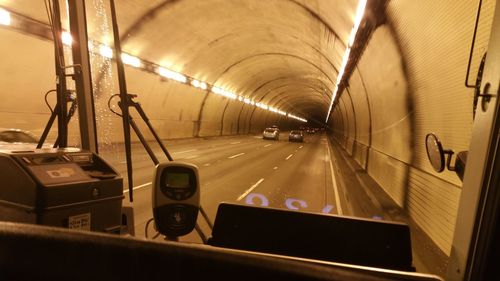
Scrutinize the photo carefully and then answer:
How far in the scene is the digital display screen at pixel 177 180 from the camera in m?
2.46

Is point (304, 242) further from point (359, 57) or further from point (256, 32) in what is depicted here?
point (256, 32)

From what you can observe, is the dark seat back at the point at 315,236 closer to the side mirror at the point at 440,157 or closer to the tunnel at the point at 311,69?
the side mirror at the point at 440,157

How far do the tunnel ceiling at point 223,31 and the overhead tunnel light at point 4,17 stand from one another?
321mm

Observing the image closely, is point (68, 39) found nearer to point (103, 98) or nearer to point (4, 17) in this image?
point (103, 98)

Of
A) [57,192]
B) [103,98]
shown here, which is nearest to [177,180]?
[57,192]

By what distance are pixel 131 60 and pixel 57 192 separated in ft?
53.5

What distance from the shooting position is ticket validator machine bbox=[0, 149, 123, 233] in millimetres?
2398

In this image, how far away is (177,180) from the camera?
97.2 inches

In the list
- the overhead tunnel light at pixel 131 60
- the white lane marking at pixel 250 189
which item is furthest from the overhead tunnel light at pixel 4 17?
the white lane marking at pixel 250 189

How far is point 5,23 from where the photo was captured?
36.8 feet

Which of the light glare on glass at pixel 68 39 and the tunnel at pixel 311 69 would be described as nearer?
the light glare on glass at pixel 68 39

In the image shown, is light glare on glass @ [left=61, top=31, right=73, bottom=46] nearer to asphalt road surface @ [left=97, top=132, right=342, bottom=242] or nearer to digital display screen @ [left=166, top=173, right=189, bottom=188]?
digital display screen @ [left=166, top=173, right=189, bottom=188]

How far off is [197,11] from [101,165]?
13.2 metres

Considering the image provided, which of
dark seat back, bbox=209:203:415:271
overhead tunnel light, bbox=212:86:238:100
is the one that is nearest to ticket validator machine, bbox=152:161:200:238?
dark seat back, bbox=209:203:415:271
